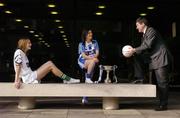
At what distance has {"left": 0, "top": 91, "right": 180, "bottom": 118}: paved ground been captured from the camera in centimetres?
934

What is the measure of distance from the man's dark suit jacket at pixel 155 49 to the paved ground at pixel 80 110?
1057 mm

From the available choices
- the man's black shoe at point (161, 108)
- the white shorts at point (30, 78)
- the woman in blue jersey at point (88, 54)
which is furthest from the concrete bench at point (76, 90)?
the woman in blue jersey at point (88, 54)

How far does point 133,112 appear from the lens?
32.3 feet

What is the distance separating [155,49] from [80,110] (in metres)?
2.12

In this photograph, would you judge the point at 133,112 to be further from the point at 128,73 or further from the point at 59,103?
the point at 128,73

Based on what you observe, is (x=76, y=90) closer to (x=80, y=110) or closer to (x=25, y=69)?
(x=80, y=110)

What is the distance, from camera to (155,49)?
→ 10195 millimetres

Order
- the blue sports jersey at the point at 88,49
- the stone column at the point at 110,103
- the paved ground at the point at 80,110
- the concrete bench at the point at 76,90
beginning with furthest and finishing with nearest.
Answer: the blue sports jersey at the point at 88,49 < the stone column at the point at 110,103 < the concrete bench at the point at 76,90 < the paved ground at the point at 80,110

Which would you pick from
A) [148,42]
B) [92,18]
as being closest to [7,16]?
[92,18]

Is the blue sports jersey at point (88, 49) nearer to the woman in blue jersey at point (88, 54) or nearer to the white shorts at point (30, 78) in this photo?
the woman in blue jersey at point (88, 54)

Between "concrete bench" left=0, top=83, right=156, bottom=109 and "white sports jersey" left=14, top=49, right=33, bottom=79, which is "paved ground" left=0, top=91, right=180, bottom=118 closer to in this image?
"concrete bench" left=0, top=83, right=156, bottom=109

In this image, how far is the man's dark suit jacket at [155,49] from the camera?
33.0 ft

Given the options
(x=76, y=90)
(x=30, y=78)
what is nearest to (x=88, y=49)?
(x=76, y=90)

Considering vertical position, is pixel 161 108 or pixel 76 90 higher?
pixel 76 90
